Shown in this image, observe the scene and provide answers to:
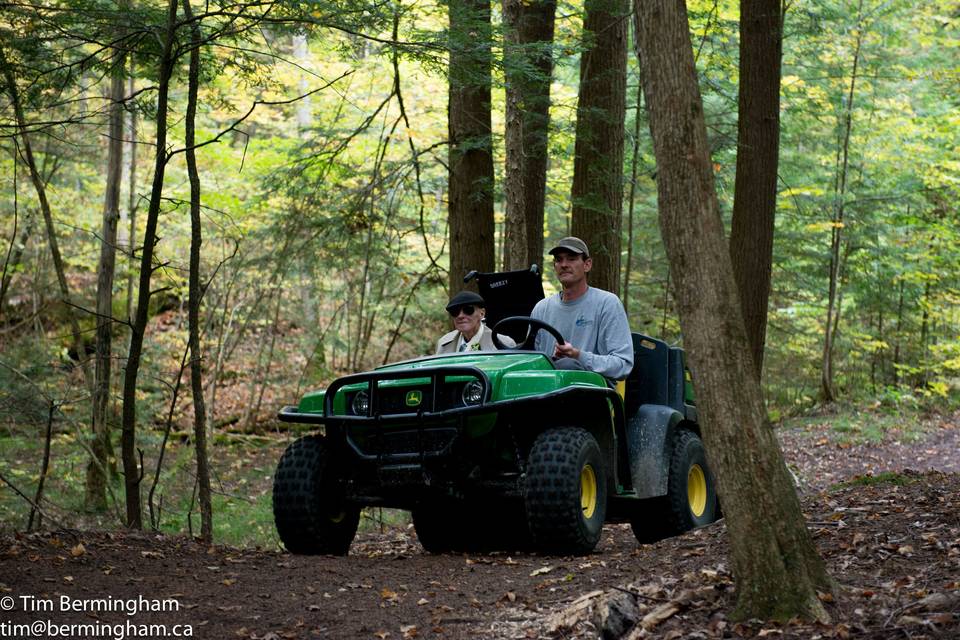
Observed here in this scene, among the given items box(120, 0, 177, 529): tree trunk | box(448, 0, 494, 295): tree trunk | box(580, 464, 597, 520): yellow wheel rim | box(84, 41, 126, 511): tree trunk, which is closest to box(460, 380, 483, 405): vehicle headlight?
box(580, 464, 597, 520): yellow wheel rim

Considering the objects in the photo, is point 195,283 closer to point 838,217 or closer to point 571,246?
point 571,246

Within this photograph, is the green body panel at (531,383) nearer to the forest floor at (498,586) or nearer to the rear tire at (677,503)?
the forest floor at (498,586)

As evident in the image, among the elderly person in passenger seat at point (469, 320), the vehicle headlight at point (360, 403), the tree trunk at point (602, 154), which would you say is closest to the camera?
the vehicle headlight at point (360, 403)

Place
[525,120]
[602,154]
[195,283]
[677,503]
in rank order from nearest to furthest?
[677,503]
[195,283]
[525,120]
[602,154]

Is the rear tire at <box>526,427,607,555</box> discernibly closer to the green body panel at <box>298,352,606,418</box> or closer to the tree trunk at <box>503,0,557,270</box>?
the green body panel at <box>298,352,606,418</box>

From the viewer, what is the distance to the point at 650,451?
7.00m

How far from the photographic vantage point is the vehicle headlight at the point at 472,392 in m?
6.01

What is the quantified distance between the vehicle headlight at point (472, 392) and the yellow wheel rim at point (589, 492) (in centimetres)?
90

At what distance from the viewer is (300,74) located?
70.7 ft

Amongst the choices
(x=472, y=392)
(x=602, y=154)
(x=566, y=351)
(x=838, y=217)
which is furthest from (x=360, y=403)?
(x=838, y=217)

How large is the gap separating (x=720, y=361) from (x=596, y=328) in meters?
2.71

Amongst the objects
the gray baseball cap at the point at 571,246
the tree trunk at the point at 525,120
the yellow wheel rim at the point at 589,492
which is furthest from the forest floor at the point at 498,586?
the tree trunk at the point at 525,120

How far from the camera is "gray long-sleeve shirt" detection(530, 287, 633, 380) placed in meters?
6.68

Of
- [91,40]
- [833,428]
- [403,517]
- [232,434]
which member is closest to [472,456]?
[91,40]
